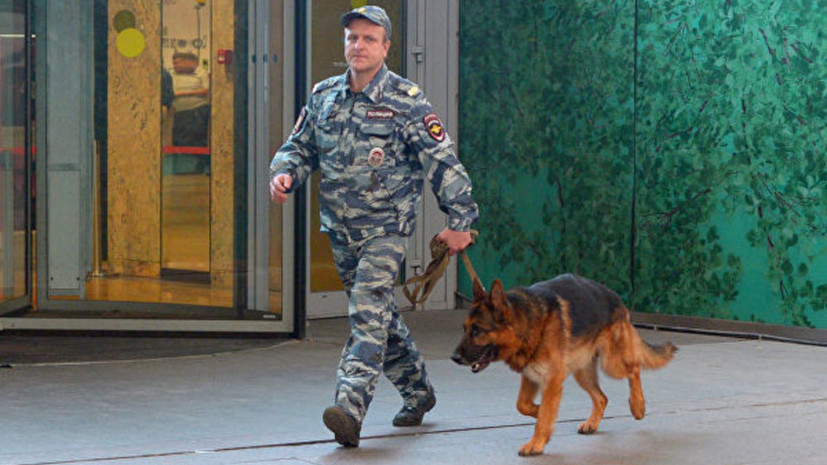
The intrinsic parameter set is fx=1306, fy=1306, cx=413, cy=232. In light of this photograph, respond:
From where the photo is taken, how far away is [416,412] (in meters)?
5.93

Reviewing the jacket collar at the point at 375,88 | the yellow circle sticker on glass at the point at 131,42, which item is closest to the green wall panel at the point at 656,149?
the yellow circle sticker on glass at the point at 131,42

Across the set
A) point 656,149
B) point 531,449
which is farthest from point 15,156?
point 531,449

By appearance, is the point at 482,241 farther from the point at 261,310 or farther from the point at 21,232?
the point at 21,232

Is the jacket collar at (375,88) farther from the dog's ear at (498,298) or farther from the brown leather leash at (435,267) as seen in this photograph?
the dog's ear at (498,298)

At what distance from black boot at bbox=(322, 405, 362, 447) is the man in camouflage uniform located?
2.6 inches

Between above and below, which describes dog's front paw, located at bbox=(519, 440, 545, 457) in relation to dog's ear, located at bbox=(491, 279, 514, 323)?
below

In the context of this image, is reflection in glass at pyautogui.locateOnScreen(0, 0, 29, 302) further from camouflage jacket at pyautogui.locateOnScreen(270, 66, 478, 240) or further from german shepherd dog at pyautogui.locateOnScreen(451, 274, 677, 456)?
german shepherd dog at pyautogui.locateOnScreen(451, 274, 677, 456)

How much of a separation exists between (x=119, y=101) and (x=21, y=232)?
119cm

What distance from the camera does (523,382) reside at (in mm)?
5648

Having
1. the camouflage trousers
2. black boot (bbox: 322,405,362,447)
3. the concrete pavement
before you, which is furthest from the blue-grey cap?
the concrete pavement

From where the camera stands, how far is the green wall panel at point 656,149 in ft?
29.1

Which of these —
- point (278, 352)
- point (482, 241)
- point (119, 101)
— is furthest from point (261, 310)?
point (482, 241)

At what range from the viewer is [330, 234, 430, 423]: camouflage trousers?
212 inches

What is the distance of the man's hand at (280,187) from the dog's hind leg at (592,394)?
1.57 metres
